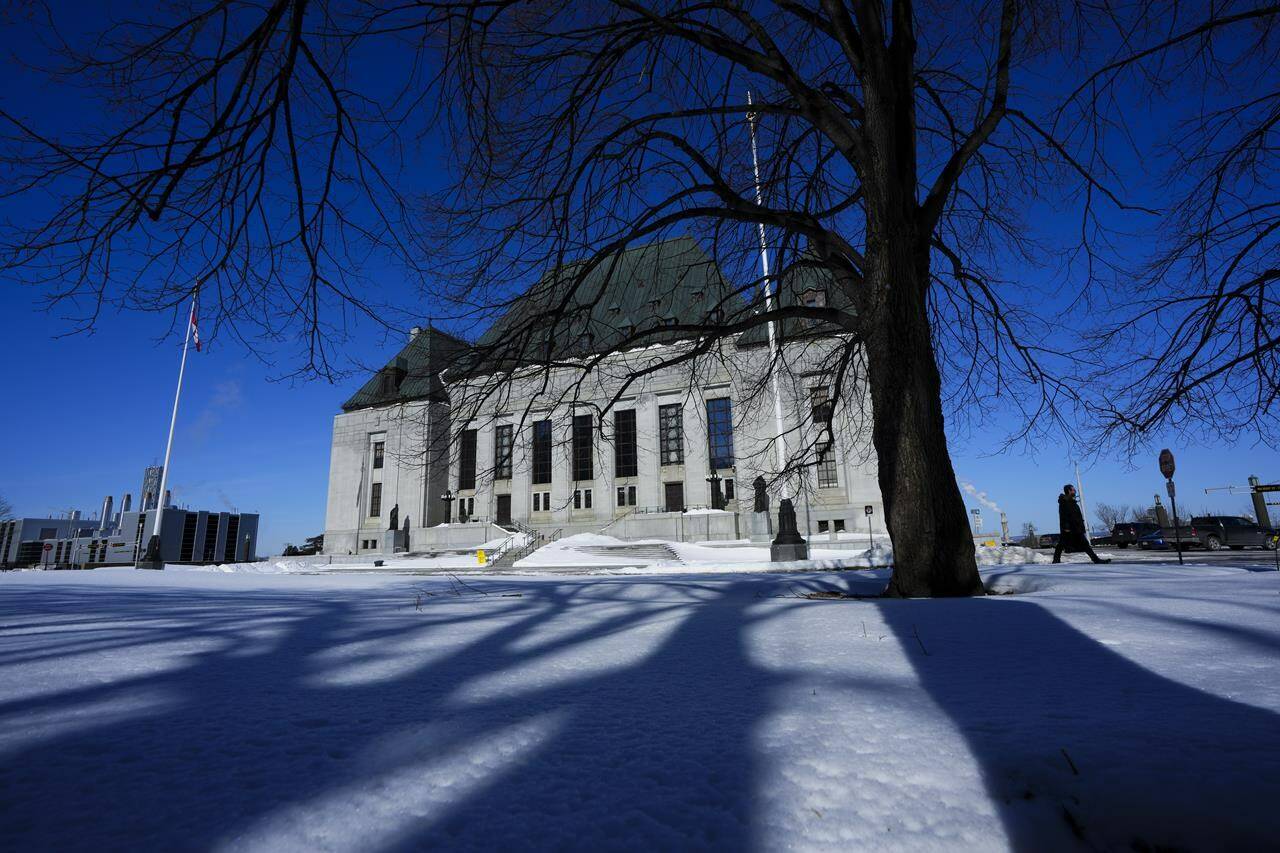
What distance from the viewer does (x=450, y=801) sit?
1010 millimetres

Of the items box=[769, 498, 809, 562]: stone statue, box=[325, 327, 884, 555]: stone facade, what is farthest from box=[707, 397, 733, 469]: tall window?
box=[769, 498, 809, 562]: stone statue

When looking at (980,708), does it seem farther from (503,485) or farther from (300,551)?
(300,551)

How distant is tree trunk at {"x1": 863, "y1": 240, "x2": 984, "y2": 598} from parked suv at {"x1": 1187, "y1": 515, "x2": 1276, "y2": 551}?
27.7 metres

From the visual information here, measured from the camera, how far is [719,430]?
38844mm

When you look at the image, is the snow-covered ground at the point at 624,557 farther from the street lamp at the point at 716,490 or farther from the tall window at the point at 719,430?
the tall window at the point at 719,430

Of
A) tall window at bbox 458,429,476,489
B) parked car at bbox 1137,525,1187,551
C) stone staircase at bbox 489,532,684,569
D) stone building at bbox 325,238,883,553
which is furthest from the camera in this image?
tall window at bbox 458,429,476,489

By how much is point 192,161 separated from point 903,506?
6.16m

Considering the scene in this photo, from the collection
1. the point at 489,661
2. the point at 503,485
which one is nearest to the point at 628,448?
the point at 503,485

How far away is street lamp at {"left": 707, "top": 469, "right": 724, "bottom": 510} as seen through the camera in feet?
116

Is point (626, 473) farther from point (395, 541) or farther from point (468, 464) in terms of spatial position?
point (395, 541)

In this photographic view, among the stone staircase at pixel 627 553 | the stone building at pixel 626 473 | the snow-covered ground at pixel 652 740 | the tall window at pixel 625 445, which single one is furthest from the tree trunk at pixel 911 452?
the tall window at pixel 625 445

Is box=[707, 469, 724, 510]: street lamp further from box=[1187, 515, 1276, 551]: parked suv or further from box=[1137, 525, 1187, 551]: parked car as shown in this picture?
box=[1187, 515, 1276, 551]: parked suv

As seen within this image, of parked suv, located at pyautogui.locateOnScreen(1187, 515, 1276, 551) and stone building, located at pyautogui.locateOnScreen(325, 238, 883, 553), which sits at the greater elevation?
stone building, located at pyautogui.locateOnScreen(325, 238, 883, 553)

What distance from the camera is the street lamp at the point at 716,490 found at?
35.5 m
